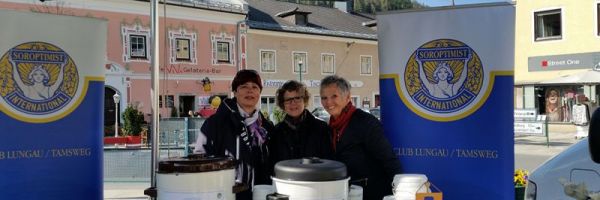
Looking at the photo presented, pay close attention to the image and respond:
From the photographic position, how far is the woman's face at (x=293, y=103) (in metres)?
2.90

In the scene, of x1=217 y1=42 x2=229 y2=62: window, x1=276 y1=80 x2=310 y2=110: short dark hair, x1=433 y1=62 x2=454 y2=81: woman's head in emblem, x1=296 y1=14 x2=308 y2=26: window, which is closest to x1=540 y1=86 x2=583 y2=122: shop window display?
x1=296 y1=14 x2=308 y2=26: window

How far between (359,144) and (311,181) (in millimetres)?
905

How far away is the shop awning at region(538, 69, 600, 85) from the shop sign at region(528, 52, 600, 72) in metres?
0.64

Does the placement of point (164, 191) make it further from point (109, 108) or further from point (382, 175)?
point (109, 108)

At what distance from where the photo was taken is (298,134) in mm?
2844

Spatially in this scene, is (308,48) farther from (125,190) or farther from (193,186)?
(193,186)

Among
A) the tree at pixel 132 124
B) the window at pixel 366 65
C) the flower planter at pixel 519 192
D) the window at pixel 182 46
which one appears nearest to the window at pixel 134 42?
the window at pixel 182 46

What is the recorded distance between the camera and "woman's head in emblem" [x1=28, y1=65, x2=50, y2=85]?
2.56m

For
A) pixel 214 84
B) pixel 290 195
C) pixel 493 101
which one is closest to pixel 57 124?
pixel 290 195

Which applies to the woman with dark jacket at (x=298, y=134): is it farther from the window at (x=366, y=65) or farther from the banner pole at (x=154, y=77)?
the window at (x=366, y=65)

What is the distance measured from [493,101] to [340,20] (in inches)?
1146

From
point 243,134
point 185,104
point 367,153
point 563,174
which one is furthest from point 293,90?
point 185,104

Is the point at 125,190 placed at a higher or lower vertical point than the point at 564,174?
lower

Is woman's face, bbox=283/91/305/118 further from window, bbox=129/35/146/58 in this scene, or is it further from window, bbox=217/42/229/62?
window, bbox=217/42/229/62
